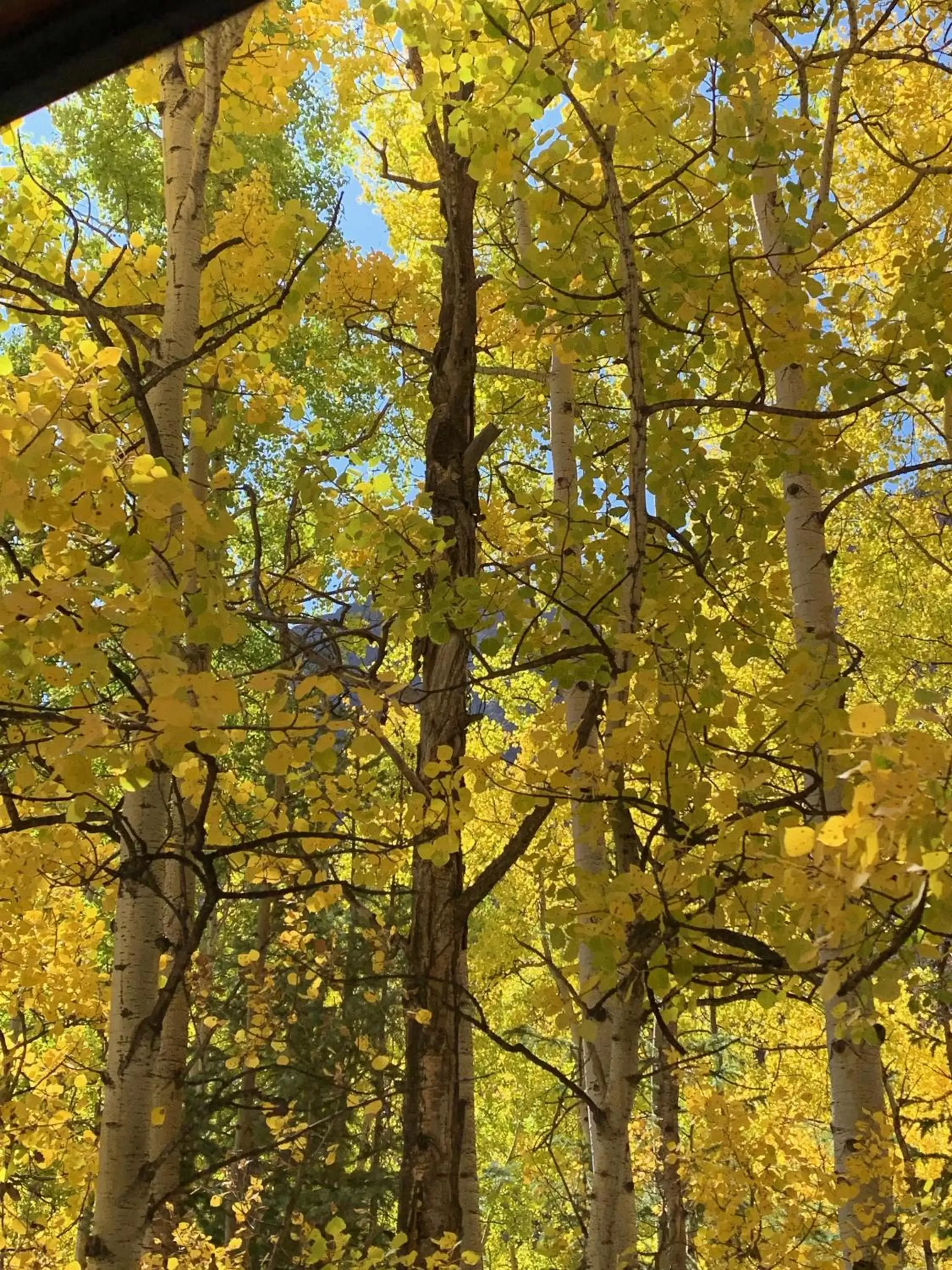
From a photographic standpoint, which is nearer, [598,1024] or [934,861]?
[934,861]

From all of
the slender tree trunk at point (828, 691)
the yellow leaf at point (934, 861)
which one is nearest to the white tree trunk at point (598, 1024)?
the slender tree trunk at point (828, 691)

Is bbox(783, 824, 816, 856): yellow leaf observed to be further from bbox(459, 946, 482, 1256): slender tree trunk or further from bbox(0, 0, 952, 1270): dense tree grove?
bbox(459, 946, 482, 1256): slender tree trunk

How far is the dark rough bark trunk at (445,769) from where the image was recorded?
110 inches

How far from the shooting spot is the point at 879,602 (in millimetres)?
8391

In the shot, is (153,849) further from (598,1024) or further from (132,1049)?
(598,1024)

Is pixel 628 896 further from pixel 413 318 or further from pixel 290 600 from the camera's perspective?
pixel 413 318

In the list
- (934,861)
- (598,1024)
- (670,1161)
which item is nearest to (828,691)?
(934,861)

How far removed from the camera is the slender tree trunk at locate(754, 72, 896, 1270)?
9.66ft

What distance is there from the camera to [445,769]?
2662 mm

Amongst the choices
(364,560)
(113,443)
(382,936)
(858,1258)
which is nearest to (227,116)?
(364,560)

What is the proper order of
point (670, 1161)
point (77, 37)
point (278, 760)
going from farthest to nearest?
point (670, 1161) → point (278, 760) → point (77, 37)

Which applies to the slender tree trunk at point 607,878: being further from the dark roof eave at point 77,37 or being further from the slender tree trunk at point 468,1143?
the dark roof eave at point 77,37

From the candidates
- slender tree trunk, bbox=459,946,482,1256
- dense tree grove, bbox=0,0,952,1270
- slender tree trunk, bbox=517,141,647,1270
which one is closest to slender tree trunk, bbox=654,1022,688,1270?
dense tree grove, bbox=0,0,952,1270

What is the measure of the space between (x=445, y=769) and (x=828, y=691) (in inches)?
39.2
